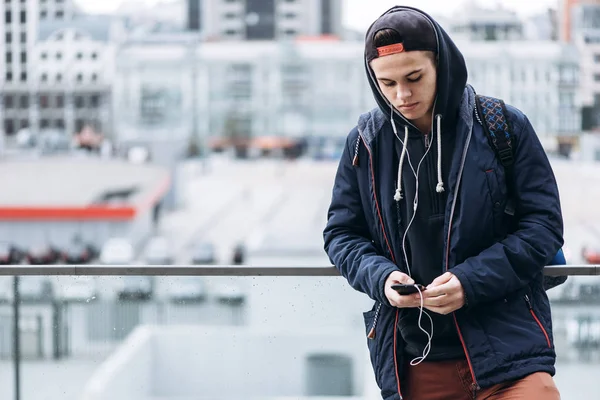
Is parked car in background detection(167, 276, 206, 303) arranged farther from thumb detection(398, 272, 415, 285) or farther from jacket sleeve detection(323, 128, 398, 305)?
thumb detection(398, 272, 415, 285)

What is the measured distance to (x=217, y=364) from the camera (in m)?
2.34

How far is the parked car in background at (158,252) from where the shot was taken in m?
45.6

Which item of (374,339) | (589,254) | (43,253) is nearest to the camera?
(374,339)

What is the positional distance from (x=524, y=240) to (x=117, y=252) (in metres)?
40.8

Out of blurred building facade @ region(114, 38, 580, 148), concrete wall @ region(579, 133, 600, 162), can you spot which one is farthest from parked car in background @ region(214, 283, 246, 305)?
blurred building facade @ region(114, 38, 580, 148)

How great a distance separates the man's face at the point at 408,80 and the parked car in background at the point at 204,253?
44.8m

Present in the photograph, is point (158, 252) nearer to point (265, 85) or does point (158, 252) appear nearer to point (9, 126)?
point (265, 85)

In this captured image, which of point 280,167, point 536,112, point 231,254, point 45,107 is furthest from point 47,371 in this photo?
point 45,107

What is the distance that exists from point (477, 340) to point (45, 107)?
3174 inches

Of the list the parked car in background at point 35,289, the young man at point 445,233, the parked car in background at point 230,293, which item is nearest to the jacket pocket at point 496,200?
the young man at point 445,233

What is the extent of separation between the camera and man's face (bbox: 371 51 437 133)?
1.46 meters

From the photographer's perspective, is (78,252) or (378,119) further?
(78,252)

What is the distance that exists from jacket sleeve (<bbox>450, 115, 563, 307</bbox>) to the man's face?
0.15 m

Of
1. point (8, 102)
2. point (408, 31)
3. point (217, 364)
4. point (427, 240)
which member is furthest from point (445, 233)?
point (8, 102)
